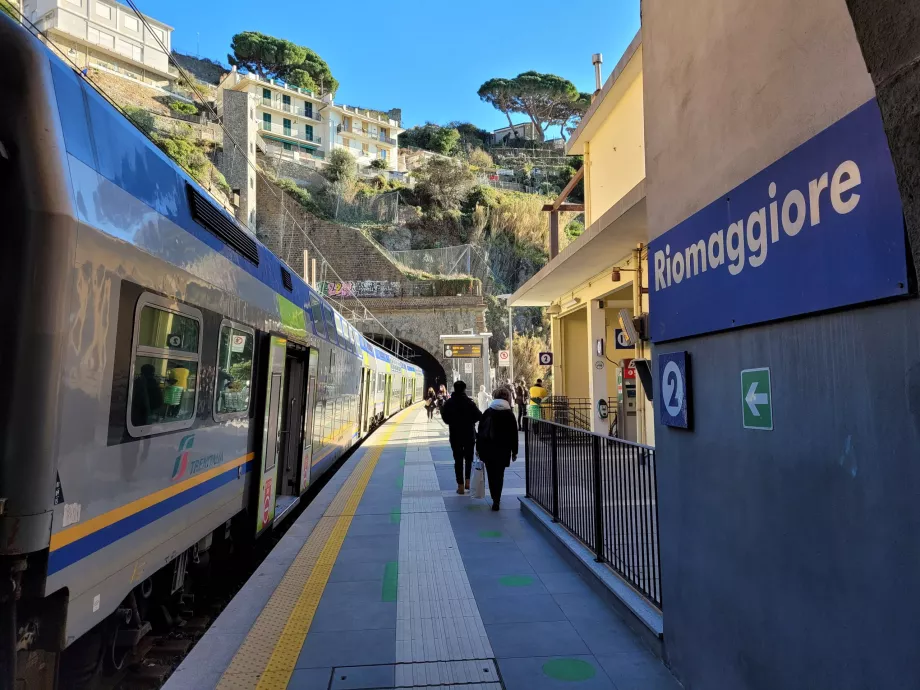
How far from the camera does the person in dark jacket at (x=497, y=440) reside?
7168 millimetres

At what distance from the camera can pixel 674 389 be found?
3.27 m

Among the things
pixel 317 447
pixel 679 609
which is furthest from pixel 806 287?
pixel 317 447

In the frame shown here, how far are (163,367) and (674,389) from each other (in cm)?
297

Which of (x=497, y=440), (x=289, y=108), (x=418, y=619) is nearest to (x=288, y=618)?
(x=418, y=619)

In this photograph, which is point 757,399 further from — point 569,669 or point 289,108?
point 289,108

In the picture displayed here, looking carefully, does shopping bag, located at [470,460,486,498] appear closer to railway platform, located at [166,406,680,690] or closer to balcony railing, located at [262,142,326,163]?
railway platform, located at [166,406,680,690]

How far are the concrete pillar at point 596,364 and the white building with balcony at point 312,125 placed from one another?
62636mm

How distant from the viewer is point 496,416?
7.22 m

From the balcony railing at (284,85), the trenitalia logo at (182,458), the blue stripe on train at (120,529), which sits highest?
the balcony railing at (284,85)

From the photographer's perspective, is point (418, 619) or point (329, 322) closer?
point (418, 619)

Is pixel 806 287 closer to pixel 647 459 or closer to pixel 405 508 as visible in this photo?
pixel 647 459

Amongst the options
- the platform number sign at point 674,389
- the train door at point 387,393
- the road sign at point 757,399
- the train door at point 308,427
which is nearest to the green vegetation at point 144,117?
the train door at point 387,393

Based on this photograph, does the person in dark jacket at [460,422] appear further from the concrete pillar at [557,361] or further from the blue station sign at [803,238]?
the concrete pillar at [557,361]

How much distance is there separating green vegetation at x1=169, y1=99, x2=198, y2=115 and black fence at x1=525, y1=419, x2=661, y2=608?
61.0 metres
